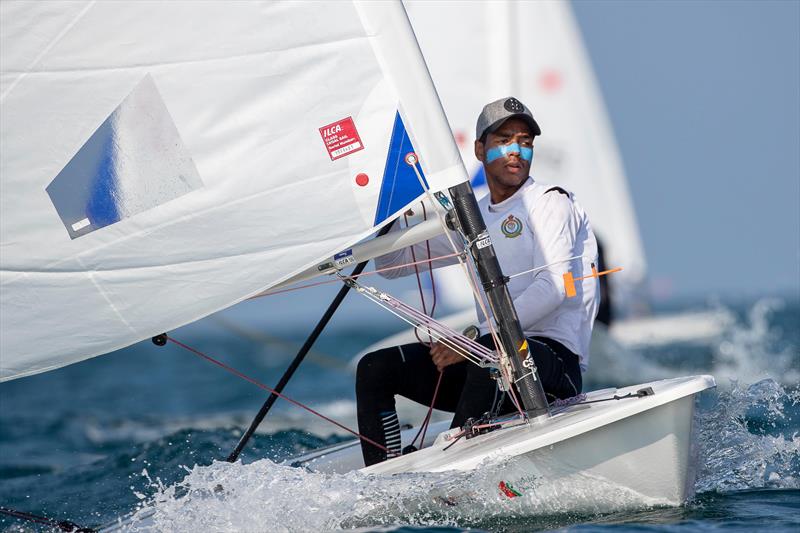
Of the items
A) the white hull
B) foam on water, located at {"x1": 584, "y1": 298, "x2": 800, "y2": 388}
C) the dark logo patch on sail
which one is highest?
the dark logo patch on sail

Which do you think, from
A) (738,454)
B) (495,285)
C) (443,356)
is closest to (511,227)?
(495,285)

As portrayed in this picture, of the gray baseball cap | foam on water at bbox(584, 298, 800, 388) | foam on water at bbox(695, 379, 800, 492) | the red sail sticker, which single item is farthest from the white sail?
foam on water at bbox(584, 298, 800, 388)

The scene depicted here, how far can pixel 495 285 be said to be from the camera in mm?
2922

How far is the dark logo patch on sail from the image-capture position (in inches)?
115

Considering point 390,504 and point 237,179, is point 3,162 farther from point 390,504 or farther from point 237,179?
point 390,504

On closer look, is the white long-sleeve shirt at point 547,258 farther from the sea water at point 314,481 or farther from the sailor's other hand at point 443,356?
the sea water at point 314,481

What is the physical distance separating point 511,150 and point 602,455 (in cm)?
93

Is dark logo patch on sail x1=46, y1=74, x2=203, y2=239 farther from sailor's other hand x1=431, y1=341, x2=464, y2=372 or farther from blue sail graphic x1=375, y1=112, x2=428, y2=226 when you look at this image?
sailor's other hand x1=431, y1=341, x2=464, y2=372

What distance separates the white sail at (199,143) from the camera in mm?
2859

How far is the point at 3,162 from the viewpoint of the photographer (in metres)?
2.97

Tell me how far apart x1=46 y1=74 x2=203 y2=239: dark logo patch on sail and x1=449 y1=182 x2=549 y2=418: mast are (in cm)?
71

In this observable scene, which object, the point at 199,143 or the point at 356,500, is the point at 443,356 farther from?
the point at 199,143

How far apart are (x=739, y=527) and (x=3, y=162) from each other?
2.16 metres

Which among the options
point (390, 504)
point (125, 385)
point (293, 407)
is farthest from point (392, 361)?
point (125, 385)
